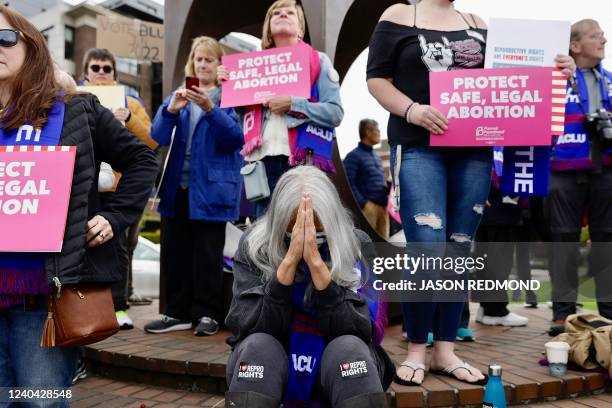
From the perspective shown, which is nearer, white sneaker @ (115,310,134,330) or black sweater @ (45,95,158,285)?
black sweater @ (45,95,158,285)

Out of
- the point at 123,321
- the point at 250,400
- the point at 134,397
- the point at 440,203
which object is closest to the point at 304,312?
the point at 250,400

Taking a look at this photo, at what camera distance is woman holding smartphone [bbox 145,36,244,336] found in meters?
3.22

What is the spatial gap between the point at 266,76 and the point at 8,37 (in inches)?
62.6

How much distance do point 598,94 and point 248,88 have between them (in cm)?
237

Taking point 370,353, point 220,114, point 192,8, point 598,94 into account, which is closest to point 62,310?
point 370,353

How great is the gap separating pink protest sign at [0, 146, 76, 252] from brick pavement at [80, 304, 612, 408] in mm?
1282

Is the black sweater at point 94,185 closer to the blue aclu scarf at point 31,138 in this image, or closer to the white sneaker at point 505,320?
the blue aclu scarf at point 31,138

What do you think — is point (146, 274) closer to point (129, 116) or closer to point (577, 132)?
point (129, 116)

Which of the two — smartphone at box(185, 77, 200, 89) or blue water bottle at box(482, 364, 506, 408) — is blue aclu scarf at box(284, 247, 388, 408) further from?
smartphone at box(185, 77, 200, 89)

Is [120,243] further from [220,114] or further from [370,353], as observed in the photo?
[370,353]

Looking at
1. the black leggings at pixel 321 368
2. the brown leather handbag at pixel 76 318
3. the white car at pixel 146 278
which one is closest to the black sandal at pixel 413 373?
the black leggings at pixel 321 368

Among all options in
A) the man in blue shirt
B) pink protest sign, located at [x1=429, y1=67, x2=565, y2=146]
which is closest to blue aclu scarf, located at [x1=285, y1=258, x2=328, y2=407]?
pink protest sign, located at [x1=429, y1=67, x2=565, y2=146]

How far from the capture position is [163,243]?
3.62 metres

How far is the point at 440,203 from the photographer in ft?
7.98
